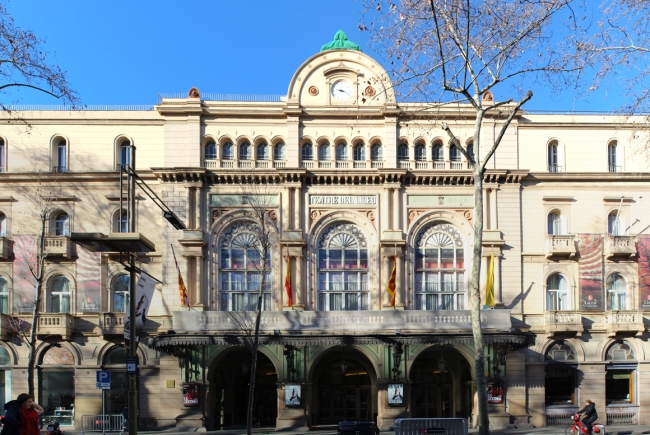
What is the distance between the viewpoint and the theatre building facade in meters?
43.6

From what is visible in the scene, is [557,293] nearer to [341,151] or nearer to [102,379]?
[341,151]

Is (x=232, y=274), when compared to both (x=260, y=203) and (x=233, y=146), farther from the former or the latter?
(x=233, y=146)

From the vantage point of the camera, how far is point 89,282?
4409 cm

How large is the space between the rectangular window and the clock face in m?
21.6

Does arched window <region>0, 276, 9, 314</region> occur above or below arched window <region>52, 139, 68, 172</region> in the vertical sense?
below

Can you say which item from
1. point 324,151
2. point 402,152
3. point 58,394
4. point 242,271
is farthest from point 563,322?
point 58,394

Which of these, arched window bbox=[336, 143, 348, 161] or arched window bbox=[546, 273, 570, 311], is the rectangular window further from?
arched window bbox=[546, 273, 570, 311]

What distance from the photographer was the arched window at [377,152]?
46.1 metres

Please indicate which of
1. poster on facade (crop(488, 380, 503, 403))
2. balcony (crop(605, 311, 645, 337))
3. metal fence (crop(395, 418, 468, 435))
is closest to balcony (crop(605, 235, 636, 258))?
balcony (crop(605, 311, 645, 337))

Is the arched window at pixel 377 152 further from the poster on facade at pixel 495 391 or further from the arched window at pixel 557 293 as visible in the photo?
the poster on facade at pixel 495 391

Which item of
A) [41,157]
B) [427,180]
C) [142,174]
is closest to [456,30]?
[427,180]

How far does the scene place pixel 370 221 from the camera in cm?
4516

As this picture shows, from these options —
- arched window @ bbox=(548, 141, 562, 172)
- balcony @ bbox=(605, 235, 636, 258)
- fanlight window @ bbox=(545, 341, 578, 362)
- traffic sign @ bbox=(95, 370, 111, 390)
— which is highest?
arched window @ bbox=(548, 141, 562, 172)

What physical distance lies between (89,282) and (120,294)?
1836 mm
